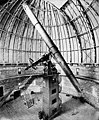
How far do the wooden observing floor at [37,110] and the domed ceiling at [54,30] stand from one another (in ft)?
24.7

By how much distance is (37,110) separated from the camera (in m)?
13.9

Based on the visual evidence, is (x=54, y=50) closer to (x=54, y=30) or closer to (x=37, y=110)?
(x=37, y=110)

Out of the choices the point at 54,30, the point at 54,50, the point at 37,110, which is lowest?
the point at 37,110

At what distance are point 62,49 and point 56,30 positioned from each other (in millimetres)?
4013

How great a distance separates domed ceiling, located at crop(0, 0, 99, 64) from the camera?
1610cm

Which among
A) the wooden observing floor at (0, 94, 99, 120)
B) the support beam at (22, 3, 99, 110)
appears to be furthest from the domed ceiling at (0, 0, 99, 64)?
the wooden observing floor at (0, 94, 99, 120)

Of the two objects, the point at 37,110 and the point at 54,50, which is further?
the point at 37,110

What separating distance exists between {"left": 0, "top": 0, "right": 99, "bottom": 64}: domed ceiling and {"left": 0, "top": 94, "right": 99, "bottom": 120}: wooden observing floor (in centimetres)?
752

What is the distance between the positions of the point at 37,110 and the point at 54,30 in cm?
1498

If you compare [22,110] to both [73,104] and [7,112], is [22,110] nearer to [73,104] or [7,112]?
[7,112]

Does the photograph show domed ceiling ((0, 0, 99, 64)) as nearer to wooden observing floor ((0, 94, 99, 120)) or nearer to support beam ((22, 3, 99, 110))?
support beam ((22, 3, 99, 110))

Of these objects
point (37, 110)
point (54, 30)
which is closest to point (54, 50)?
point (37, 110)

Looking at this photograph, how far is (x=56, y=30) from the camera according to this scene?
21.6m

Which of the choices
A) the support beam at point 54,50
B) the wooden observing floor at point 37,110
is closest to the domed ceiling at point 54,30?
the support beam at point 54,50
